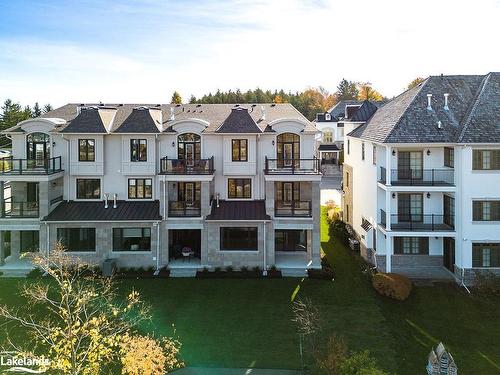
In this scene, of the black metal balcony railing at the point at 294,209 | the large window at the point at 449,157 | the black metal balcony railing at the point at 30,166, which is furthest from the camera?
the black metal balcony railing at the point at 30,166

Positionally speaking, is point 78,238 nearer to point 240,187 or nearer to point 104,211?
point 104,211

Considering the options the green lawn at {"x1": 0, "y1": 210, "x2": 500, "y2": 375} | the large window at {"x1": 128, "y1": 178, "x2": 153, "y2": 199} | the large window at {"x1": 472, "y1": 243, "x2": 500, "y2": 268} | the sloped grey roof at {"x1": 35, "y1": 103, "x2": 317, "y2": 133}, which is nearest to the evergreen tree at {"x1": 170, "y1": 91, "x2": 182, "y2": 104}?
the sloped grey roof at {"x1": 35, "y1": 103, "x2": 317, "y2": 133}

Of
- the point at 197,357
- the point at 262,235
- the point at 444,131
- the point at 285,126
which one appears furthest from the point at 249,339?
the point at 444,131

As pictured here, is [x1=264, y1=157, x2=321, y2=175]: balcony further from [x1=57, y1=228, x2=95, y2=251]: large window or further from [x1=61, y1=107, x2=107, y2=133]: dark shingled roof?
[x1=57, y1=228, x2=95, y2=251]: large window

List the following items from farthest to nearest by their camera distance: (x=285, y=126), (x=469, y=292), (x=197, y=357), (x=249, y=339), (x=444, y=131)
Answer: (x=285, y=126) → (x=444, y=131) → (x=469, y=292) → (x=249, y=339) → (x=197, y=357)

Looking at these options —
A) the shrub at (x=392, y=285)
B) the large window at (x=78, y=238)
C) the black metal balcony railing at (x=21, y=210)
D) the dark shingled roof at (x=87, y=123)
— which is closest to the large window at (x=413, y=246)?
the shrub at (x=392, y=285)

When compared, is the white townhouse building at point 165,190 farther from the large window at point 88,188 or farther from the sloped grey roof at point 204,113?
the sloped grey roof at point 204,113

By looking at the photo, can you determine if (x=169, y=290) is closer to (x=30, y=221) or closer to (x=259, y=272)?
(x=259, y=272)
